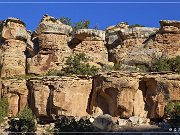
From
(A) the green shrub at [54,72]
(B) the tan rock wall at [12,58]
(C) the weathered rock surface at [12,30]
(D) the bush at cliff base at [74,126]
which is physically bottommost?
(D) the bush at cliff base at [74,126]

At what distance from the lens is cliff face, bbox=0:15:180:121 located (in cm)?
2333

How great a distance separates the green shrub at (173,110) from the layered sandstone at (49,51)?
9393 millimetres

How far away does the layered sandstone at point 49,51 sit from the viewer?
97.0ft

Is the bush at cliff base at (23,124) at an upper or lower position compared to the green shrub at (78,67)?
lower

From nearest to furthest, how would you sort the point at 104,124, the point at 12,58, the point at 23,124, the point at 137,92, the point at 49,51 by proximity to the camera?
1. the point at 104,124
2. the point at 23,124
3. the point at 137,92
4. the point at 12,58
5. the point at 49,51

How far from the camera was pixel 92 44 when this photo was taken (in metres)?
30.4

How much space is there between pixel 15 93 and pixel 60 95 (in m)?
3.76

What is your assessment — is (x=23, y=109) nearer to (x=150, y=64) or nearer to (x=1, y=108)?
(x=1, y=108)

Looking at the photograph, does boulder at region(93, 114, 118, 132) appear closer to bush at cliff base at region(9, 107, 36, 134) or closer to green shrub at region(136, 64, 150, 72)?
bush at cliff base at region(9, 107, 36, 134)

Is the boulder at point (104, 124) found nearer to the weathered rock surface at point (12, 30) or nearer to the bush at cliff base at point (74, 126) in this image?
the bush at cliff base at point (74, 126)

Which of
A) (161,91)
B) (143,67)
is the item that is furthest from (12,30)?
(161,91)

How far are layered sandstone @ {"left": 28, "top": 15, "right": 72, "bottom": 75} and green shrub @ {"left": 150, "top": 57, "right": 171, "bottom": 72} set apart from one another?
6500 mm

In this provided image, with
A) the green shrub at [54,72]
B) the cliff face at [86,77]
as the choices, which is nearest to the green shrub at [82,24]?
the cliff face at [86,77]

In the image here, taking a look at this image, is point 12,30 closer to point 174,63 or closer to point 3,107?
point 3,107
